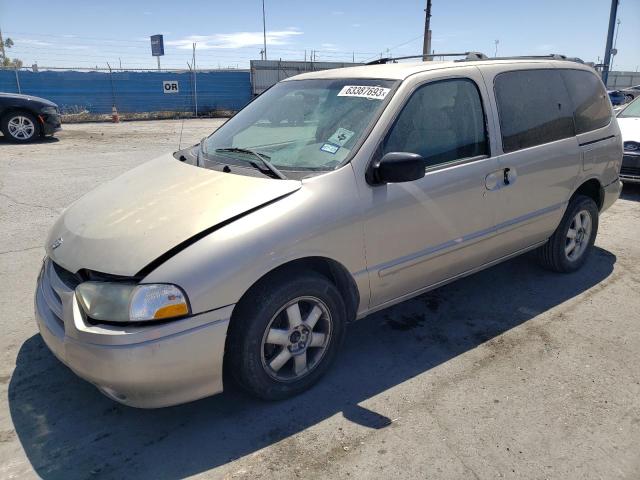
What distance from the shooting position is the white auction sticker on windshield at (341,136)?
309 centimetres

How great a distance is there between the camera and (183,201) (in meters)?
2.81

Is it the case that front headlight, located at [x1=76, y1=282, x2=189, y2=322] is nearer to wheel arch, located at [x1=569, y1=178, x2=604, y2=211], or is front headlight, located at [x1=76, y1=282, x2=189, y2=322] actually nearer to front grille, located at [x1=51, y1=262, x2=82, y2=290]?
front grille, located at [x1=51, y1=262, x2=82, y2=290]

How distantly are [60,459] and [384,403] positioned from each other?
165 cm

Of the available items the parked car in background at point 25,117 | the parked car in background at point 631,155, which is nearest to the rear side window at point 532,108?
the parked car in background at point 631,155

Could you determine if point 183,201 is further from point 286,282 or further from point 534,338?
point 534,338

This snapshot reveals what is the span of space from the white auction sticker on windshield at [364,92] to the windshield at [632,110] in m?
7.26

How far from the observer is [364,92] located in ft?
10.8

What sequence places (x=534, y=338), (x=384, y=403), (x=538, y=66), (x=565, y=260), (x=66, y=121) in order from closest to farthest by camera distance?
(x=384, y=403) < (x=534, y=338) < (x=538, y=66) < (x=565, y=260) < (x=66, y=121)

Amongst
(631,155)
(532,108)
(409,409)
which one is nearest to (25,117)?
(532,108)

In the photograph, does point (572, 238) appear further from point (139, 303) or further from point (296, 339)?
point (139, 303)

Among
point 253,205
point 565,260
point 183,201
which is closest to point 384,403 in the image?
point 253,205

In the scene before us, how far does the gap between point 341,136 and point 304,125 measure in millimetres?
406

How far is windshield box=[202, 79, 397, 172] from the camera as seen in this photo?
309 centimetres

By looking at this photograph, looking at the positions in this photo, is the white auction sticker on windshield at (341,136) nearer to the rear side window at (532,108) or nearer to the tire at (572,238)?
the rear side window at (532,108)
